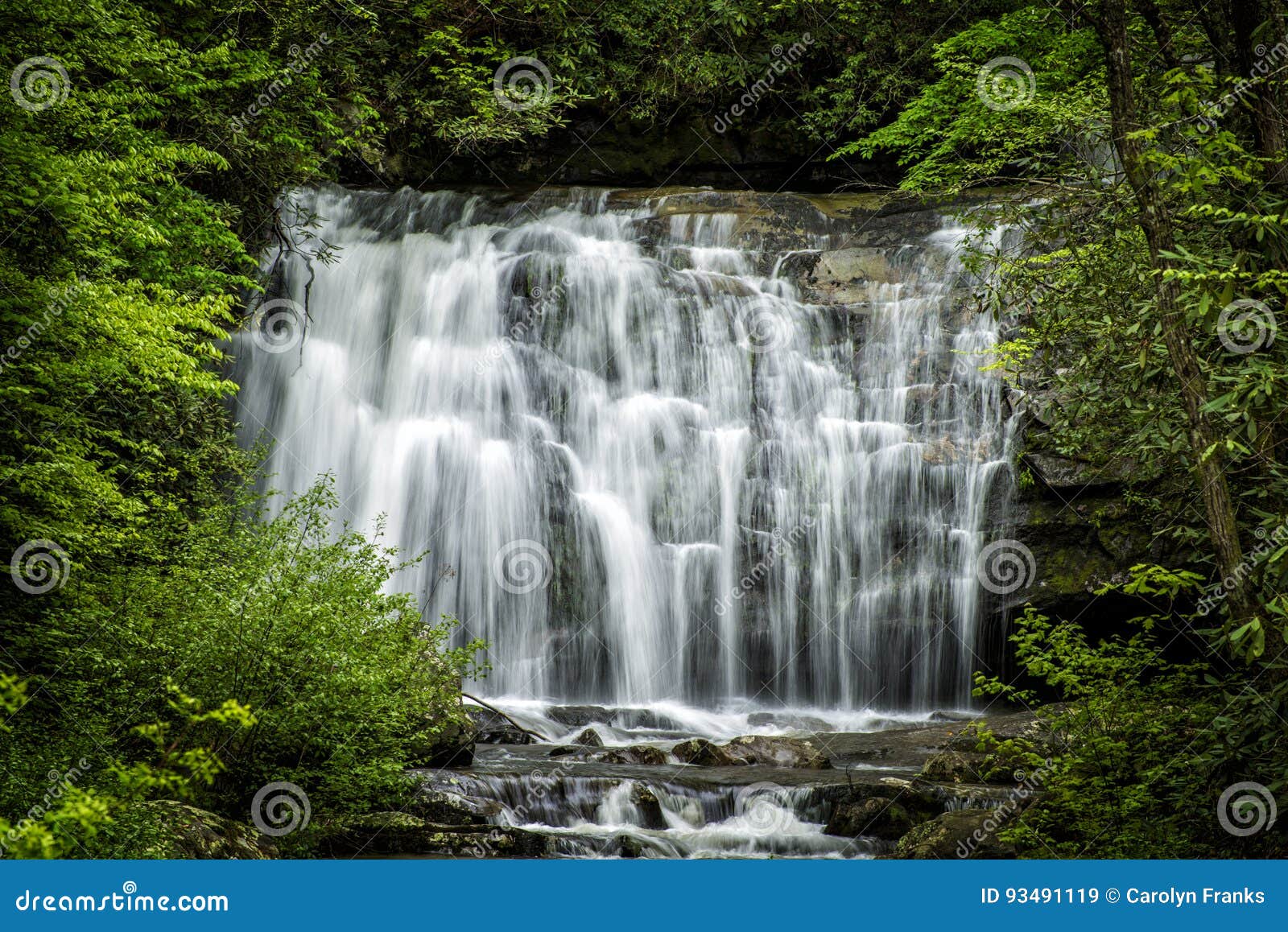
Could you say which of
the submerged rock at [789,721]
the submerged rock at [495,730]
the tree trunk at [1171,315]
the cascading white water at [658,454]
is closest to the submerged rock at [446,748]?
the submerged rock at [495,730]

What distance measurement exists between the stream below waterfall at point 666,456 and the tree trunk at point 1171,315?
6744mm

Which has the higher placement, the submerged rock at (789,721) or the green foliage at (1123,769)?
the submerged rock at (789,721)

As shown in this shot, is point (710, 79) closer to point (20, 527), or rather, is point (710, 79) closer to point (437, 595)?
point (437, 595)

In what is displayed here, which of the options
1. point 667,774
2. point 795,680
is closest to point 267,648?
point 667,774

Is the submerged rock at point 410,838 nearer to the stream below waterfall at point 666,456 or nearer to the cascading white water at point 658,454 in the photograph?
the stream below waterfall at point 666,456

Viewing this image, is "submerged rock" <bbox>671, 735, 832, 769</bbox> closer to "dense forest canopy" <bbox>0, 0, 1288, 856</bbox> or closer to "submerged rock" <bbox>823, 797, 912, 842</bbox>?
"submerged rock" <bbox>823, 797, 912, 842</bbox>

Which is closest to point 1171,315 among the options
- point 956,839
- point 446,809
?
point 956,839

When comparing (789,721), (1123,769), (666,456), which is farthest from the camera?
(666,456)

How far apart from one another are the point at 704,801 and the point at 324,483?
4713 mm

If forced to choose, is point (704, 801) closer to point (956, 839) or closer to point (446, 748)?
point (956, 839)

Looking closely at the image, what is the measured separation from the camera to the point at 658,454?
16703 mm

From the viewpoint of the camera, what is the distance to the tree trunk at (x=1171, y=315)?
21.6ft

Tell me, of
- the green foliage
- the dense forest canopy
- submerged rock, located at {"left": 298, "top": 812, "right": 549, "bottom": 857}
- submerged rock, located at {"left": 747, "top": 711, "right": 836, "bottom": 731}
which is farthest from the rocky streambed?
submerged rock, located at {"left": 747, "top": 711, "right": 836, "bottom": 731}

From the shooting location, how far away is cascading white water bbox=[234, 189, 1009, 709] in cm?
1527
